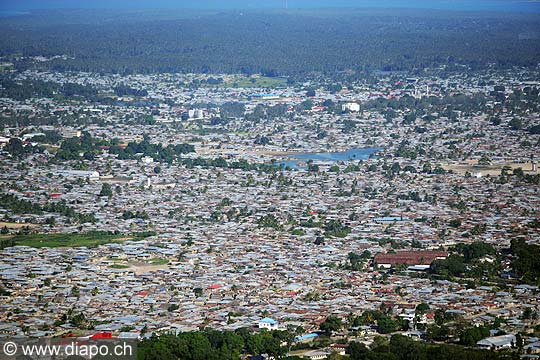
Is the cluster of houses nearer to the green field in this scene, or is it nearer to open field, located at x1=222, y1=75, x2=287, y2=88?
the green field

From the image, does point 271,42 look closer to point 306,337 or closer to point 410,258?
point 410,258

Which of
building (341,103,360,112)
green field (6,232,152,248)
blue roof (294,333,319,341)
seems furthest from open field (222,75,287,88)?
blue roof (294,333,319,341)

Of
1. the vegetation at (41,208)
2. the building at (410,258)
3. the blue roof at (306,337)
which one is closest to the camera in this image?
the blue roof at (306,337)

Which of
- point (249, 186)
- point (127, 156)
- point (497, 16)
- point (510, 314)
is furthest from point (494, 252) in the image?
point (497, 16)

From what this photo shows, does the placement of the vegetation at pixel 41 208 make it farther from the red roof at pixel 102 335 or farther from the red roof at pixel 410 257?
the red roof at pixel 102 335

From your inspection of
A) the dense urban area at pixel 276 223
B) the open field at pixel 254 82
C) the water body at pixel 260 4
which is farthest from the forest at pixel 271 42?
the water body at pixel 260 4

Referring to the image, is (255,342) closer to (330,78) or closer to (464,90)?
(464,90)
